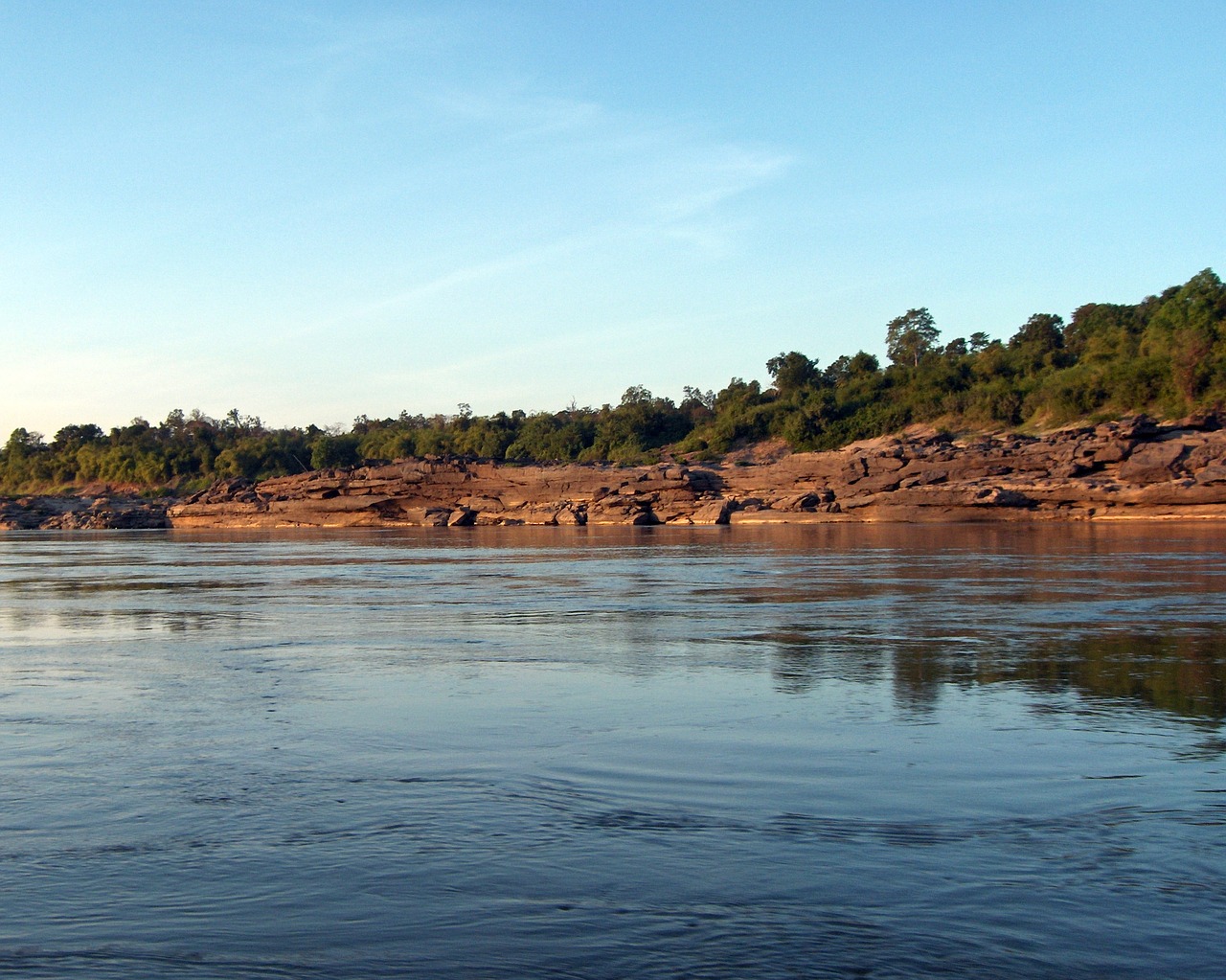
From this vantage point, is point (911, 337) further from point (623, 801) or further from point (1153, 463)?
point (623, 801)

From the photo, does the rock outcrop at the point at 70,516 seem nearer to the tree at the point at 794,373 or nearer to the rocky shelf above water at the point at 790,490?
the rocky shelf above water at the point at 790,490

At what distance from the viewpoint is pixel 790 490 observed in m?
65.2

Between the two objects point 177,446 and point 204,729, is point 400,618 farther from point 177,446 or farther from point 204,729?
point 177,446

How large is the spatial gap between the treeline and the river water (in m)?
63.6

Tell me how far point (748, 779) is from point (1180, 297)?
82.1 metres

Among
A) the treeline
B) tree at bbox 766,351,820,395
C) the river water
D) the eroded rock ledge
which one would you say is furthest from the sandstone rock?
tree at bbox 766,351,820,395

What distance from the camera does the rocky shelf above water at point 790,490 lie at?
169 feet

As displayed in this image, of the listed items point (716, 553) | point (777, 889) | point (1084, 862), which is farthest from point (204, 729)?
point (716, 553)

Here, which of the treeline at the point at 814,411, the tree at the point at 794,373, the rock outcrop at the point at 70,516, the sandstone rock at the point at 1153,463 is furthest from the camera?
the tree at the point at 794,373

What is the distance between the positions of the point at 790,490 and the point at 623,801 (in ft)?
196

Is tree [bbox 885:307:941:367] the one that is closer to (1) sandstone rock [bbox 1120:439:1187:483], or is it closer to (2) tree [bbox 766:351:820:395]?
(2) tree [bbox 766:351:820:395]

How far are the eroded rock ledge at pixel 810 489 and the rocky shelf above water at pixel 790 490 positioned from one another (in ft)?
0.26

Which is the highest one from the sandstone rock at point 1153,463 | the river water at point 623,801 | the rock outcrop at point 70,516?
Result: the sandstone rock at point 1153,463

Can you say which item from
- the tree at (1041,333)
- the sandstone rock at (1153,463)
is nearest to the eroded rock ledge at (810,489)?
the sandstone rock at (1153,463)
